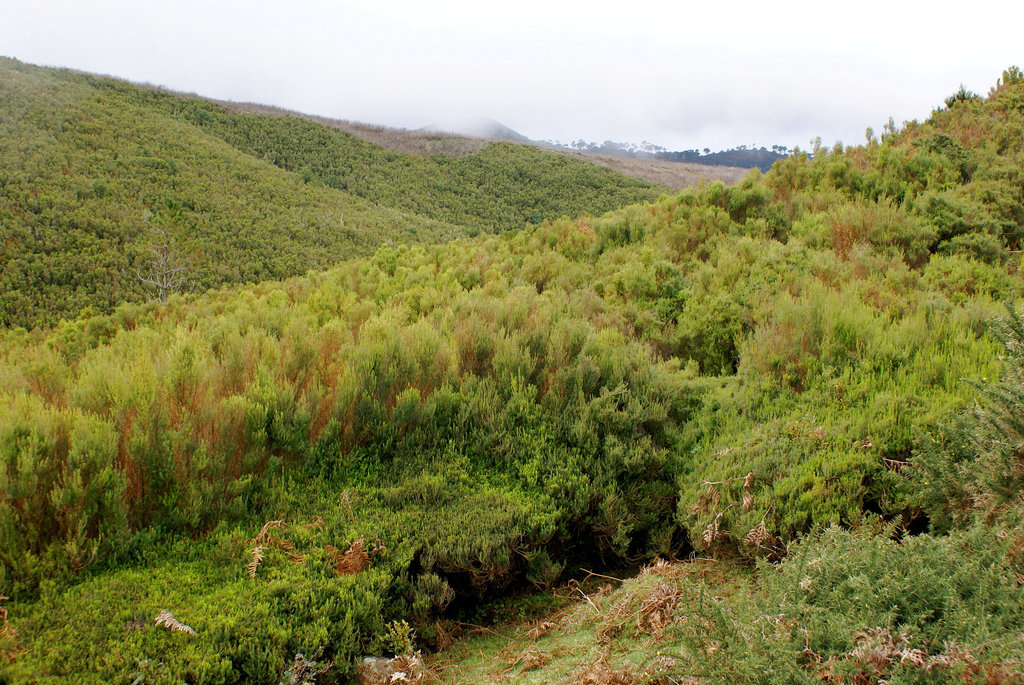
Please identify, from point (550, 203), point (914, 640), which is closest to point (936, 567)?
point (914, 640)

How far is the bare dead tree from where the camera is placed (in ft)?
98.3

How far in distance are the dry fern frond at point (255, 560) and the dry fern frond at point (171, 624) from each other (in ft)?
1.32

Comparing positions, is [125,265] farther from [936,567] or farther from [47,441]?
[936,567]

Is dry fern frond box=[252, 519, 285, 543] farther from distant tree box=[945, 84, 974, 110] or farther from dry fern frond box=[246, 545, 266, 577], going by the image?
distant tree box=[945, 84, 974, 110]

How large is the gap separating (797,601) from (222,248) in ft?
137

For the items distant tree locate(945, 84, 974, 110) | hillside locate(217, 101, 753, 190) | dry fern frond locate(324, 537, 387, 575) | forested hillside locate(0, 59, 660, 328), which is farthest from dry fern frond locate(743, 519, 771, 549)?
hillside locate(217, 101, 753, 190)

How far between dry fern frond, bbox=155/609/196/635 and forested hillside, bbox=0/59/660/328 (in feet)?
93.6

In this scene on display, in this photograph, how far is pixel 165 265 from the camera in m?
29.8

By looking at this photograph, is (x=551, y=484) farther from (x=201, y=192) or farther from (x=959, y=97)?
(x=201, y=192)

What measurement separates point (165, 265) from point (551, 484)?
31942mm

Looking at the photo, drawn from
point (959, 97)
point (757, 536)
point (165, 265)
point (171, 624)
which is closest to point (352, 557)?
point (171, 624)

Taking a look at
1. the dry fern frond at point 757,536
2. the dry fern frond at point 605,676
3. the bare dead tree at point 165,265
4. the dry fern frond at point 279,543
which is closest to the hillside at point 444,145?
the bare dead tree at point 165,265

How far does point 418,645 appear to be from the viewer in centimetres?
308

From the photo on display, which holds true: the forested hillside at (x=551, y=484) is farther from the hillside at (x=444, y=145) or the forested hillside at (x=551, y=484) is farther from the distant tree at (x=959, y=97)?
the hillside at (x=444, y=145)
